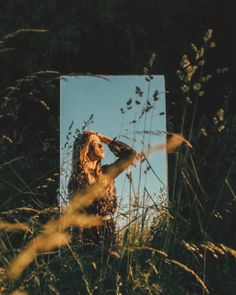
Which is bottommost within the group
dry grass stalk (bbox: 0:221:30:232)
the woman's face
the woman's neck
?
the woman's neck

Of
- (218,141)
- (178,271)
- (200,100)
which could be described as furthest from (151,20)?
(178,271)

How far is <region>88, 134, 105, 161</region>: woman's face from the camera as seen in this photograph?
553 cm

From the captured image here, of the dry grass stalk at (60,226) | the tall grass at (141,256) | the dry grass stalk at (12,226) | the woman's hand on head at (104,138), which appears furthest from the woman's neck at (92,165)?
the dry grass stalk at (12,226)

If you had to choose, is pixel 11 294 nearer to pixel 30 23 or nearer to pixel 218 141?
pixel 218 141

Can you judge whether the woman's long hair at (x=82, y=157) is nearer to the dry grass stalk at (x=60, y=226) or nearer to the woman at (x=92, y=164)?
the woman at (x=92, y=164)

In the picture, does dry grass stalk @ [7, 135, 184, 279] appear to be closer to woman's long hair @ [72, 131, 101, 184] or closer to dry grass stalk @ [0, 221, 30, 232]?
dry grass stalk @ [0, 221, 30, 232]

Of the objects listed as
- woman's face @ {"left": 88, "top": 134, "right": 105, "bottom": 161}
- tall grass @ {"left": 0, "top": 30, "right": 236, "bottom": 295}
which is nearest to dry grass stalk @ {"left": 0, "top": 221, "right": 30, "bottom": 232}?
tall grass @ {"left": 0, "top": 30, "right": 236, "bottom": 295}

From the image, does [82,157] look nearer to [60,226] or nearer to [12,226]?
[60,226]

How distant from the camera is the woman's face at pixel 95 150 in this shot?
18.1ft

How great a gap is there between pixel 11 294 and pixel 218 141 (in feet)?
11.2

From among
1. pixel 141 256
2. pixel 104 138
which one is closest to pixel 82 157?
pixel 104 138

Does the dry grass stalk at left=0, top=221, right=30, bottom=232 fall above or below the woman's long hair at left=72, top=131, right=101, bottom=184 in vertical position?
above

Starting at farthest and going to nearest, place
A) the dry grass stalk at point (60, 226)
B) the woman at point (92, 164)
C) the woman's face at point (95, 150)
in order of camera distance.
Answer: the woman's face at point (95, 150), the woman at point (92, 164), the dry grass stalk at point (60, 226)

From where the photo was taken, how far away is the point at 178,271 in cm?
376
